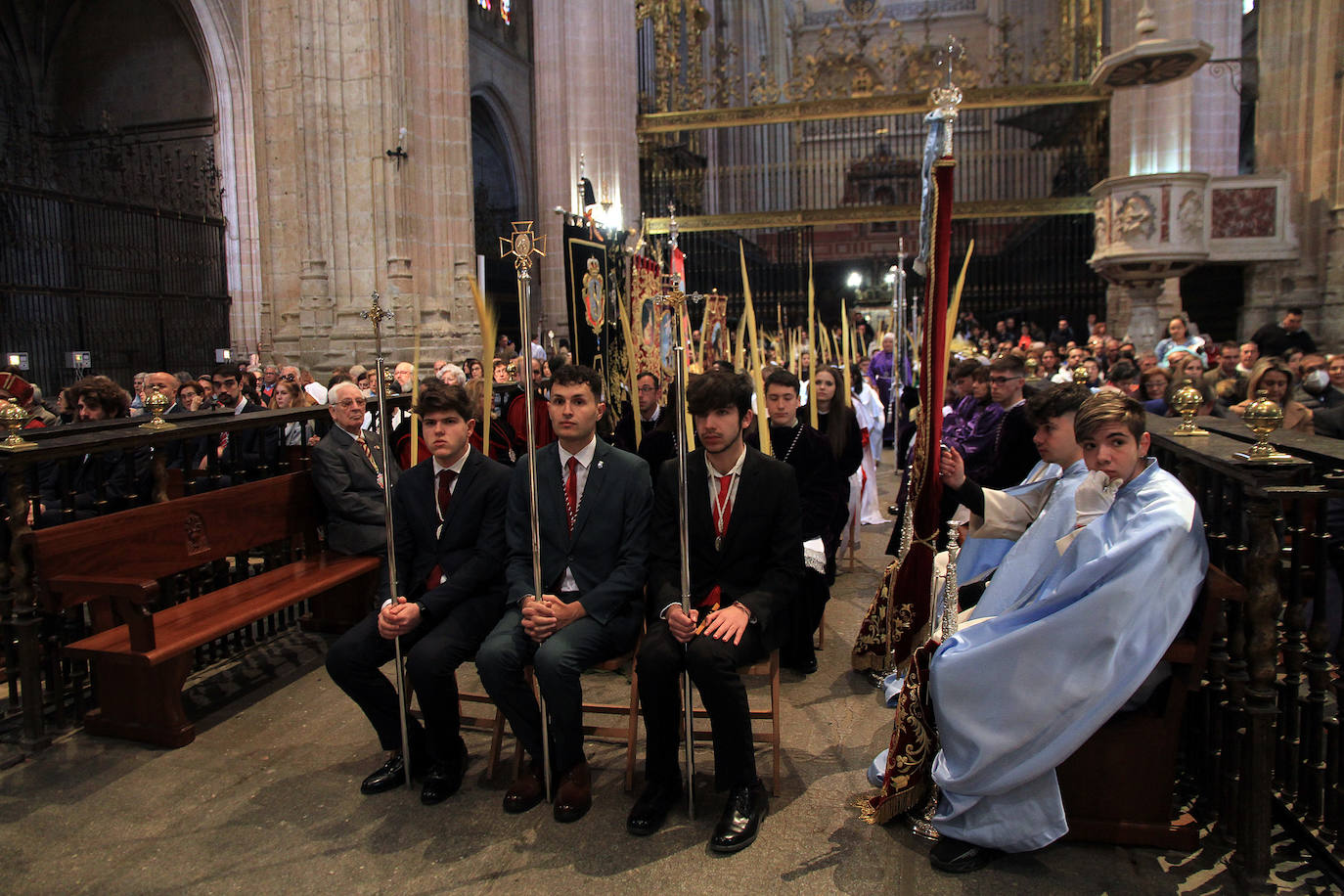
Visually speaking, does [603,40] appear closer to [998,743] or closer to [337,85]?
[337,85]

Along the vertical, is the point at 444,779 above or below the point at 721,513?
below

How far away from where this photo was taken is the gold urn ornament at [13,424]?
3.36 m

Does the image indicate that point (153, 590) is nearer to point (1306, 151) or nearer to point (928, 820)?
point (928, 820)

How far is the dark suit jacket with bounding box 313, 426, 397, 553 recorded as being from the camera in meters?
4.46

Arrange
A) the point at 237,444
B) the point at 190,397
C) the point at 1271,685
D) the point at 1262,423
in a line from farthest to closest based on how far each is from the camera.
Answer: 1. the point at 190,397
2. the point at 237,444
3. the point at 1262,423
4. the point at 1271,685

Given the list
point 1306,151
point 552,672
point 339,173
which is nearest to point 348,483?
point 552,672

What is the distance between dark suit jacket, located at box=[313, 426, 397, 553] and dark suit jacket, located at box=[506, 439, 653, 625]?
1.55 metres

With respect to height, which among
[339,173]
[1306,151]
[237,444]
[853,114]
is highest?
[853,114]

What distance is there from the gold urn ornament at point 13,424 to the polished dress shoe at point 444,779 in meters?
1.95

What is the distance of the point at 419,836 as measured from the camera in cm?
279

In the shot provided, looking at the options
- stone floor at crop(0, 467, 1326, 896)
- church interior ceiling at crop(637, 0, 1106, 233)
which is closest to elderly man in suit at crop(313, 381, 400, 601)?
stone floor at crop(0, 467, 1326, 896)

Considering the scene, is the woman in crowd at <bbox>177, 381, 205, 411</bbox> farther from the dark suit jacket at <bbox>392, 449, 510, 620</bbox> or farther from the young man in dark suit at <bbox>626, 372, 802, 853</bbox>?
the young man in dark suit at <bbox>626, 372, 802, 853</bbox>

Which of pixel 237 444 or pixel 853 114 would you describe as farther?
pixel 853 114

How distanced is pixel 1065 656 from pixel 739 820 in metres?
1.06
